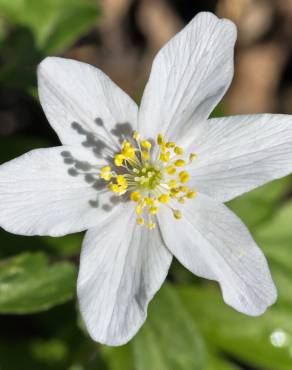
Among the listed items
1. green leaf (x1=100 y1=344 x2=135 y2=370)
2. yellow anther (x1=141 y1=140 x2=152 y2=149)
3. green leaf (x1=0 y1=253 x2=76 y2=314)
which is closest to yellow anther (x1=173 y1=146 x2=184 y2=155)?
yellow anther (x1=141 y1=140 x2=152 y2=149)

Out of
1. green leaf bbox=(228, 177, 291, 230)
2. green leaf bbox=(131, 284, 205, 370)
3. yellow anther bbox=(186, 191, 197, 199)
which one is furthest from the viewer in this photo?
green leaf bbox=(228, 177, 291, 230)

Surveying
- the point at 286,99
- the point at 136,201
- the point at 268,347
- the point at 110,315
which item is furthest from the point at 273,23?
the point at 110,315

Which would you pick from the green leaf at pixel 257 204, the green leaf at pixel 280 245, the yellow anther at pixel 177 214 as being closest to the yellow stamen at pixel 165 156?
the yellow anther at pixel 177 214

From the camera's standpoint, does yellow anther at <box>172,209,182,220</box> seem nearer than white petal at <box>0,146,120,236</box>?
No

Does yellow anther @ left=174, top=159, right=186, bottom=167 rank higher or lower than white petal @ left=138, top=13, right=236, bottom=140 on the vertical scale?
lower

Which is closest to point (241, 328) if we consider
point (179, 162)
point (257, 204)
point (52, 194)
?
point (257, 204)

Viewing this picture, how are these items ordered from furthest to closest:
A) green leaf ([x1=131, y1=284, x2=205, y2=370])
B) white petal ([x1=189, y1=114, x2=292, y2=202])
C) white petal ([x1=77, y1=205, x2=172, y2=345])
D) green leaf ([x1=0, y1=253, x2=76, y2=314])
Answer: green leaf ([x1=131, y1=284, x2=205, y2=370]), green leaf ([x1=0, y1=253, x2=76, y2=314]), white petal ([x1=189, y1=114, x2=292, y2=202]), white petal ([x1=77, y1=205, x2=172, y2=345])

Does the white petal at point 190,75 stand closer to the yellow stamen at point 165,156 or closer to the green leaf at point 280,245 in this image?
the yellow stamen at point 165,156

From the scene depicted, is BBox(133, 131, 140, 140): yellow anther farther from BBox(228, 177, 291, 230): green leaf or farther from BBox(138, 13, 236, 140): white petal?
BBox(228, 177, 291, 230): green leaf
